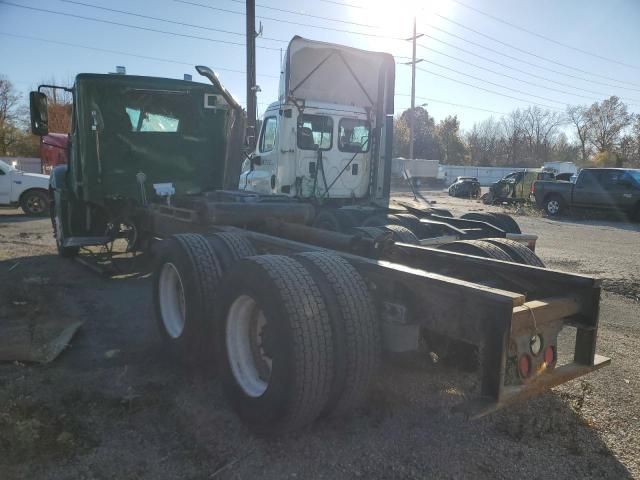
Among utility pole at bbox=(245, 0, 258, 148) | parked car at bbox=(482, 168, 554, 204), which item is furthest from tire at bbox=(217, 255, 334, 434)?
parked car at bbox=(482, 168, 554, 204)

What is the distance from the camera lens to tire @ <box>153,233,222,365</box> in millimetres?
3932

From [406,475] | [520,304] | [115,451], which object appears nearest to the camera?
[520,304]

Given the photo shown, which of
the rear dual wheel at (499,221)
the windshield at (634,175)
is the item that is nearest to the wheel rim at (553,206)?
the windshield at (634,175)

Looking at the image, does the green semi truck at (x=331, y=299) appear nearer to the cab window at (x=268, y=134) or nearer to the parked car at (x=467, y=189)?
the cab window at (x=268, y=134)

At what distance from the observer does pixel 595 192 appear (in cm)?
1944

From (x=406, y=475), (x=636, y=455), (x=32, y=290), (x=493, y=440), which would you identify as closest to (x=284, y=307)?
(x=406, y=475)

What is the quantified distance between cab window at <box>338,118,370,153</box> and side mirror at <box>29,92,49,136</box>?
4.37 meters

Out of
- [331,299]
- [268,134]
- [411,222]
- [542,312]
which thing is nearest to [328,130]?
[268,134]

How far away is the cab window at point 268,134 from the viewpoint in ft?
26.5

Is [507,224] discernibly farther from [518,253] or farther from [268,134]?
[268,134]

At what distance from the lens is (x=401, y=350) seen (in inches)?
119

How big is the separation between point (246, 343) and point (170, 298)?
4.48 feet

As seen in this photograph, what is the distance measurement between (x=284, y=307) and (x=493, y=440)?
1508mm

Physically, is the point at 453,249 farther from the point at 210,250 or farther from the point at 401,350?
the point at 210,250
